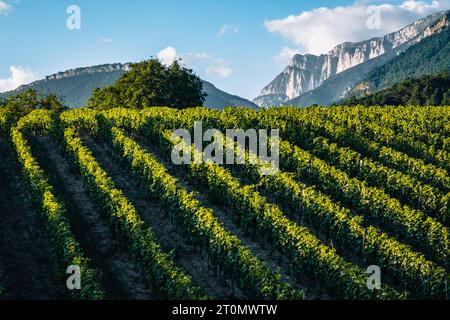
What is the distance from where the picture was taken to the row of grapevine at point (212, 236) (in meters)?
20.2

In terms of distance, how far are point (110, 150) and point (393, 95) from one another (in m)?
104

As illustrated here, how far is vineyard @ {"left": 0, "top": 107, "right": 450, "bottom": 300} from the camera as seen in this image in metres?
21.3

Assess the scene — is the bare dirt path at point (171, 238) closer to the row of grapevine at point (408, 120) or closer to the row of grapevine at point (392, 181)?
the row of grapevine at point (392, 181)

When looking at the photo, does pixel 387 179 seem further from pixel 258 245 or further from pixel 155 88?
pixel 155 88

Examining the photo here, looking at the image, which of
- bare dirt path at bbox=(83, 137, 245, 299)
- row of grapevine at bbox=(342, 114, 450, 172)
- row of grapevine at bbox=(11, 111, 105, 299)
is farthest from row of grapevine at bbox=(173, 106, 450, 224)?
row of grapevine at bbox=(11, 111, 105, 299)

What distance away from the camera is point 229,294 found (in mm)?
21734

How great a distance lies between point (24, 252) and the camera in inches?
926

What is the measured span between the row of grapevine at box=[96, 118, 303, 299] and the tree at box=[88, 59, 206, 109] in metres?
32.2

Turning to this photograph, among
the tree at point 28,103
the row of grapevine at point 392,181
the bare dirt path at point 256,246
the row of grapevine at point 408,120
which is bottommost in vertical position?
the bare dirt path at point 256,246

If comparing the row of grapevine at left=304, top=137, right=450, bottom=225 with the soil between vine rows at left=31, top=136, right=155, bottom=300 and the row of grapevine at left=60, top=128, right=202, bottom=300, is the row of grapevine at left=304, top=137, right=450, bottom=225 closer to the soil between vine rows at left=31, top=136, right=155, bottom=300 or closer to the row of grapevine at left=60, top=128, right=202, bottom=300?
the row of grapevine at left=60, top=128, right=202, bottom=300

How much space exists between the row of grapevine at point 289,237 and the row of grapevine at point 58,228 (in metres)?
8.99

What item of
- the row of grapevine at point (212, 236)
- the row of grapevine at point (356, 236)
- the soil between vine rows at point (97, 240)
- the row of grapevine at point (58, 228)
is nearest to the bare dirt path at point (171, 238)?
the row of grapevine at point (212, 236)
